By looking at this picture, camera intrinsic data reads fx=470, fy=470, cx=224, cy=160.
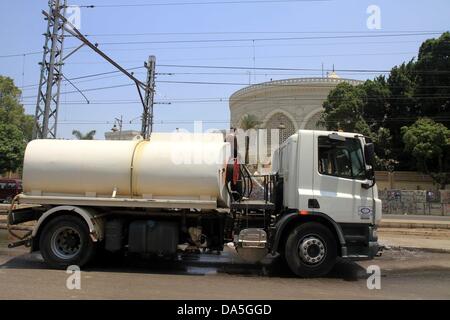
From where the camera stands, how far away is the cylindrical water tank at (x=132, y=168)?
31.5 feet

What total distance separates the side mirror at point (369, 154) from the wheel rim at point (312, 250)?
6.08 feet

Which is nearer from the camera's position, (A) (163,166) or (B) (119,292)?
(B) (119,292)

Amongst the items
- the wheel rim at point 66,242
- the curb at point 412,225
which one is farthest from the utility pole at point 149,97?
the wheel rim at point 66,242

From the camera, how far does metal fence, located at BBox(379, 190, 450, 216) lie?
3597 cm

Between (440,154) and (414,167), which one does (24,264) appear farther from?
(414,167)

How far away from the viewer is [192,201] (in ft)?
31.4

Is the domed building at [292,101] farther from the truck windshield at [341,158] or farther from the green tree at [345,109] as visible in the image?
the truck windshield at [341,158]

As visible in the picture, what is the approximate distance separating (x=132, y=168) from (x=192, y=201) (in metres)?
1.43

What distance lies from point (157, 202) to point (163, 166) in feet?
2.45

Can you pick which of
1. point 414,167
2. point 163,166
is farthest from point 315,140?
point 414,167

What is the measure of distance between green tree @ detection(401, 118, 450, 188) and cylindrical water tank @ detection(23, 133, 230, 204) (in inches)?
1353

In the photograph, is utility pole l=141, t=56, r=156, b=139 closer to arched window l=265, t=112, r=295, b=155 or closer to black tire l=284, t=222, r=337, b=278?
black tire l=284, t=222, r=337, b=278
